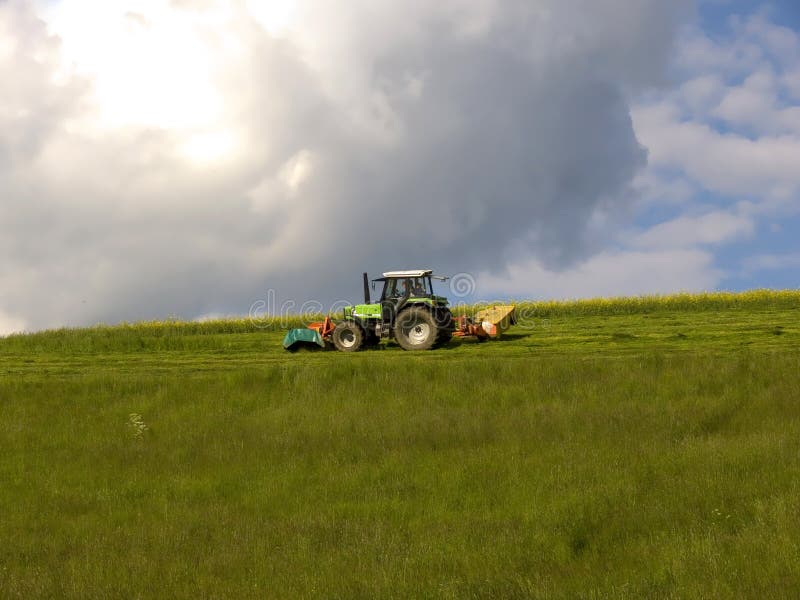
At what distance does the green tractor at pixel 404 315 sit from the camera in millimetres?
22062

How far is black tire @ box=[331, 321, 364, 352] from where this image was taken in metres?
22.8

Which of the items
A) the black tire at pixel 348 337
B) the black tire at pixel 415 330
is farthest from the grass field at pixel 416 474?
the black tire at pixel 348 337

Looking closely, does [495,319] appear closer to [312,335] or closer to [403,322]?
[403,322]

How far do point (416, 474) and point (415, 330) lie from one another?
36.1 feet

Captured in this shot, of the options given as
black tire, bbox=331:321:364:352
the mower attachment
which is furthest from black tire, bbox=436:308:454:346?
the mower attachment

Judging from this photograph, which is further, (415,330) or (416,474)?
(415,330)

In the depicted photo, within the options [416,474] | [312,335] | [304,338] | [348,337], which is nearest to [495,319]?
[348,337]

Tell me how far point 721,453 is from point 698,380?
14.9 ft

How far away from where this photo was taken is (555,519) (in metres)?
9.23

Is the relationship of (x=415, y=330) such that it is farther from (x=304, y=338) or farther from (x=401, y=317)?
(x=304, y=338)

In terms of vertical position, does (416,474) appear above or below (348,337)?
below

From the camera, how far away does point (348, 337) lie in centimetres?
2311

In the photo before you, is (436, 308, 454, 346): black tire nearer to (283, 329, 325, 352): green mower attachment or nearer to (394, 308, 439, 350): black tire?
(394, 308, 439, 350): black tire

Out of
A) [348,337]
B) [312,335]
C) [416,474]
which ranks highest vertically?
[312,335]
